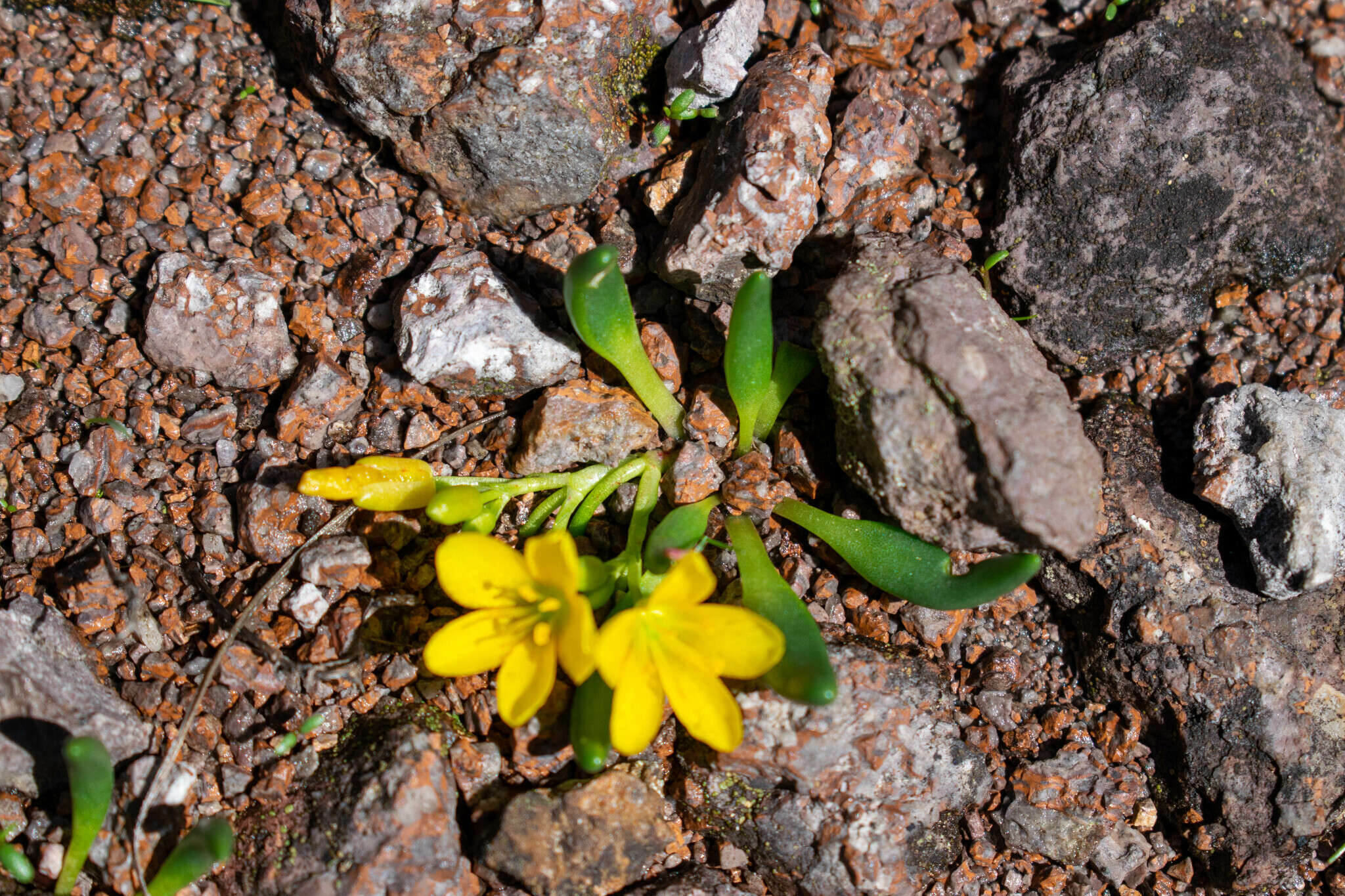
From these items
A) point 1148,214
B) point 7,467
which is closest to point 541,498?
point 7,467

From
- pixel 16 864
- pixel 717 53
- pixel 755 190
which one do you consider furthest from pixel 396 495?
pixel 717 53

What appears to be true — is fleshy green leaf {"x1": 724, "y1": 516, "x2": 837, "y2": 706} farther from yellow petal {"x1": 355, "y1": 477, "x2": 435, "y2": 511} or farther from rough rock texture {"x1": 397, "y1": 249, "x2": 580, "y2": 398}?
yellow petal {"x1": 355, "y1": 477, "x2": 435, "y2": 511}

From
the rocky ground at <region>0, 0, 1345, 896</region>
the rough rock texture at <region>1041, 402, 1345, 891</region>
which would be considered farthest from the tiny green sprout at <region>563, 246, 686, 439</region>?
the rough rock texture at <region>1041, 402, 1345, 891</region>

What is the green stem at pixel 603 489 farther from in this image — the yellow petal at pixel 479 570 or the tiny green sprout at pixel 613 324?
the yellow petal at pixel 479 570

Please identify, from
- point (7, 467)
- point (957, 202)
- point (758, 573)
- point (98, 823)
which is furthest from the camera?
point (957, 202)

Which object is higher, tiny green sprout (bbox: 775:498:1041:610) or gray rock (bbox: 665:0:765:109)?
gray rock (bbox: 665:0:765:109)

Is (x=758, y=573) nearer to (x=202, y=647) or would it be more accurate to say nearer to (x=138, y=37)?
(x=202, y=647)
